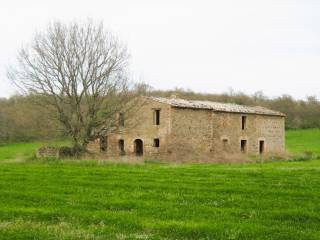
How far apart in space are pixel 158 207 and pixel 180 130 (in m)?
30.1

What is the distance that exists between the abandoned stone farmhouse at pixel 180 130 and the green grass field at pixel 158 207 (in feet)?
72.1

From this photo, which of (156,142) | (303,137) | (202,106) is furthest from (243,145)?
(303,137)

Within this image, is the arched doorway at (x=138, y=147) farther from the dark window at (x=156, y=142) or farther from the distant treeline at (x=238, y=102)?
the distant treeline at (x=238, y=102)

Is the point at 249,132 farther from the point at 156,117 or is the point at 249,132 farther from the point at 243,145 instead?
the point at 156,117

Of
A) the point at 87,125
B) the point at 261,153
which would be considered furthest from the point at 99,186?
the point at 261,153

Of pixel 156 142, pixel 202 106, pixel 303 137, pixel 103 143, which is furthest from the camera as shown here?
pixel 303 137

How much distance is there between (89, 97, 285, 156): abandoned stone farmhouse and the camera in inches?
1688

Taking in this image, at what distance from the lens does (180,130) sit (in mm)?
43281

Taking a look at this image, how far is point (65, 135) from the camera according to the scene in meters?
39.5

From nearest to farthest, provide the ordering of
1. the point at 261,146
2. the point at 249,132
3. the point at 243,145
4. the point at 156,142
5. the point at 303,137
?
the point at 156,142 < the point at 249,132 < the point at 243,145 < the point at 261,146 < the point at 303,137

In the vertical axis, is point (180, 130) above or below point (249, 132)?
below

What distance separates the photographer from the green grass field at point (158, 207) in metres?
10.4

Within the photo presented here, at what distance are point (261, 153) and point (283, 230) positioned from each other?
139 ft

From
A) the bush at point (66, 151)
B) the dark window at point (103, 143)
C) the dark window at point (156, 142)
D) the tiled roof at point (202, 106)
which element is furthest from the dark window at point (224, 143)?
the bush at point (66, 151)
